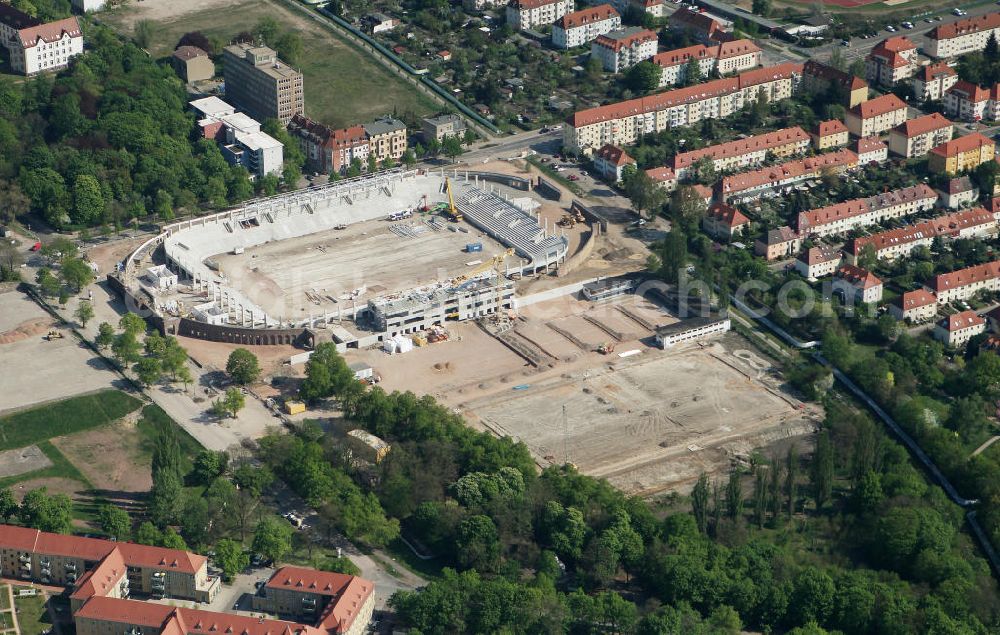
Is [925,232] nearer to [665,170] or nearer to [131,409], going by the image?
[665,170]

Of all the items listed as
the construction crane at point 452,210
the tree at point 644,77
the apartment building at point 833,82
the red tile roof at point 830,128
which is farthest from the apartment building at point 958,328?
the tree at point 644,77

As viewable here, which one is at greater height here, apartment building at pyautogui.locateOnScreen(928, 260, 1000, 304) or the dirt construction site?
apartment building at pyautogui.locateOnScreen(928, 260, 1000, 304)

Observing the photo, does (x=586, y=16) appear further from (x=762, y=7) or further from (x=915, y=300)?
(x=915, y=300)

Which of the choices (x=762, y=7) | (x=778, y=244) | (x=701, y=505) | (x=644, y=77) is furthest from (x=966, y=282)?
(x=762, y=7)

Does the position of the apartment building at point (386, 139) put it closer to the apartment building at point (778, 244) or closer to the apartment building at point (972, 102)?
Answer: the apartment building at point (778, 244)

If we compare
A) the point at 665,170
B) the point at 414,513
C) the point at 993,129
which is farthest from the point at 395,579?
the point at 993,129

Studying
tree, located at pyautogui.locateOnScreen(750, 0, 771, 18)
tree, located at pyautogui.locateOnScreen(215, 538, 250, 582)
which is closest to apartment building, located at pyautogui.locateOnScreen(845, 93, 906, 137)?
tree, located at pyautogui.locateOnScreen(750, 0, 771, 18)

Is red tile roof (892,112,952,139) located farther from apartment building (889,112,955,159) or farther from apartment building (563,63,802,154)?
apartment building (563,63,802,154)
